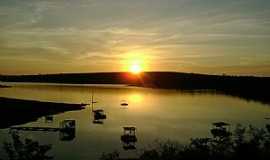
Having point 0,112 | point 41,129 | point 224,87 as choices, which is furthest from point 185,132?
point 224,87

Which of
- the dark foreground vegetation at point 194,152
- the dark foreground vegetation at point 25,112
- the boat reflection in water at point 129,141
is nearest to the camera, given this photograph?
the dark foreground vegetation at point 194,152

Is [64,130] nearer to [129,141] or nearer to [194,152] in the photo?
[129,141]

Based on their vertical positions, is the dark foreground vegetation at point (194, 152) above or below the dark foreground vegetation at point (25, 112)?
above

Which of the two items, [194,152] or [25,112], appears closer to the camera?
[194,152]

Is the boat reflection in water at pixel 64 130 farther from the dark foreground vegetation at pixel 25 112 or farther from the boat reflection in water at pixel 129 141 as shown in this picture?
the boat reflection in water at pixel 129 141

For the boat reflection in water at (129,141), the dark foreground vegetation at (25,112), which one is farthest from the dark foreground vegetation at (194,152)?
the dark foreground vegetation at (25,112)

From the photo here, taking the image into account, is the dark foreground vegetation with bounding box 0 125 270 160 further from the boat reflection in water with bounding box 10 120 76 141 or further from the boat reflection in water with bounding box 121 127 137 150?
the boat reflection in water with bounding box 10 120 76 141

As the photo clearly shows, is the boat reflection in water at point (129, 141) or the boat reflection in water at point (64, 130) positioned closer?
the boat reflection in water at point (129, 141)

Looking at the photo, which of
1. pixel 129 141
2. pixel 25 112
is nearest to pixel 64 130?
pixel 129 141

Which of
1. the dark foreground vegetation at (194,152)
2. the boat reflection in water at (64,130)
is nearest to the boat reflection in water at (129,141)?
the boat reflection in water at (64,130)

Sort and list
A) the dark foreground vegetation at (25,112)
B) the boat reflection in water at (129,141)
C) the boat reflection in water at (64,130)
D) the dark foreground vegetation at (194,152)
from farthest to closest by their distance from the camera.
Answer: the dark foreground vegetation at (25,112), the boat reflection in water at (64,130), the boat reflection in water at (129,141), the dark foreground vegetation at (194,152)

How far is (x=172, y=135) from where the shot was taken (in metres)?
47.2

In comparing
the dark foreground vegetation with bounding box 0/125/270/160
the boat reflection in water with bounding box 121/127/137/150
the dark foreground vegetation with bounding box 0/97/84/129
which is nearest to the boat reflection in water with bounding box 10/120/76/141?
the dark foreground vegetation with bounding box 0/97/84/129

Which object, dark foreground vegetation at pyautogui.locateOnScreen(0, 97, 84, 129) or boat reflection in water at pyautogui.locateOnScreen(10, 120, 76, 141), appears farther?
dark foreground vegetation at pyautogui.locateOnScreen(0, 97, 84, 129)
